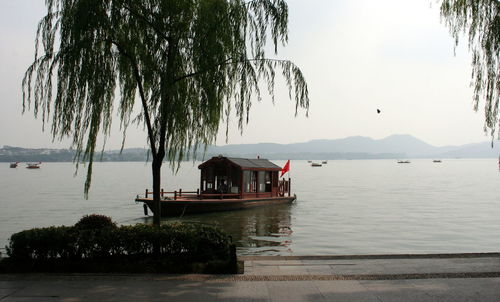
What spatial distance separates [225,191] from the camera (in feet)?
116

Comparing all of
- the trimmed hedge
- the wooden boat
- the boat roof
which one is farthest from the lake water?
the trimmed hedge

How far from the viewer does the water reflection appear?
21.2 meters

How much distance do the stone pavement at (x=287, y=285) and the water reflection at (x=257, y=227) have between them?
9366 mm

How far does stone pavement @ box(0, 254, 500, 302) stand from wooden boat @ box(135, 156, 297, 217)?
22.6 meters

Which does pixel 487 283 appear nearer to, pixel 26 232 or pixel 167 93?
pixel 167 93

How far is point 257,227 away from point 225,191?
719 centimetres

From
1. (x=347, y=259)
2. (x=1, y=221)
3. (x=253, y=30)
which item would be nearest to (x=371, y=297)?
(x=347, y=259)

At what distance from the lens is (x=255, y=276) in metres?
9.16

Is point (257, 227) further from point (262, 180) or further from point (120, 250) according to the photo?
point (120, 250)

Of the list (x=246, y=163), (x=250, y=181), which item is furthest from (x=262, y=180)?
(x=246, y=163)

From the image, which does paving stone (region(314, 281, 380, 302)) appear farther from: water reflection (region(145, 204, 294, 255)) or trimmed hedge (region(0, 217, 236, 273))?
water reflection (region(145, 204, 294, 255))

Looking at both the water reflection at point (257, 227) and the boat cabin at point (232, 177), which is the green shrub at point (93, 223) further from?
the boat cabin at point (232, 177)

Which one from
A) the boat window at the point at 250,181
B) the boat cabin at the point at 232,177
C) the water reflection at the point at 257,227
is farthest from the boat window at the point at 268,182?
the boat window at the point at 250,181

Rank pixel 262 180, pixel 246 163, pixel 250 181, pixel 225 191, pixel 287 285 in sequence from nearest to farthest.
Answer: pixel 287 285
pixel 225 191
pixel 246 163
pixel 250 181
pixel 262 180
